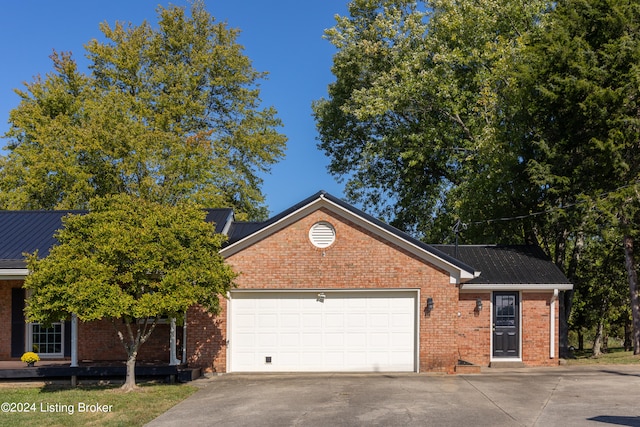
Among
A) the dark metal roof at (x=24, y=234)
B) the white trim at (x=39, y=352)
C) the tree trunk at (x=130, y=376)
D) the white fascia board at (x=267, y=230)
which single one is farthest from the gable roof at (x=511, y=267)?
the dark metal roof at (x=24, y=234)

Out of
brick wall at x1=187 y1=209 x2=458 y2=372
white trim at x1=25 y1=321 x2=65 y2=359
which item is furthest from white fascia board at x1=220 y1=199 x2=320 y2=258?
white trim at x1=25 y1=321 x2=65 y2=359

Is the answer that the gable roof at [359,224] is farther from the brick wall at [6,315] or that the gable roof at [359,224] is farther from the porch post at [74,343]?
the brick wall at [6,315]

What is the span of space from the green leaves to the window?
11.1 ft

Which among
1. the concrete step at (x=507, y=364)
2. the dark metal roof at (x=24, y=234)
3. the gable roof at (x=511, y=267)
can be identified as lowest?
the concrete step at (x=507, y=364)

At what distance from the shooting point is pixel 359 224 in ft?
52.9

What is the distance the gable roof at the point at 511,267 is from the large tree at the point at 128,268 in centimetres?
805

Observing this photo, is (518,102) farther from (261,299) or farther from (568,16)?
(261,299)

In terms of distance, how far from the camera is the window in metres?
16.4

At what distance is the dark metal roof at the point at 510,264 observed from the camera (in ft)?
59.0

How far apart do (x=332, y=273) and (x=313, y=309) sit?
1.13 metres

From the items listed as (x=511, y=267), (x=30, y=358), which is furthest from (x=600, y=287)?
(x=30, y=358)

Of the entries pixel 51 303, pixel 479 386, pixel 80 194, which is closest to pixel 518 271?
pixel 479 386

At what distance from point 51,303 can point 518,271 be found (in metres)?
13.0

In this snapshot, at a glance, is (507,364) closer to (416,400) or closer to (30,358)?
(416,400)
